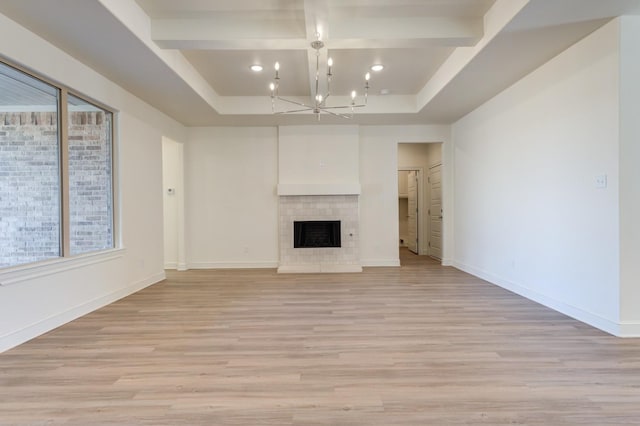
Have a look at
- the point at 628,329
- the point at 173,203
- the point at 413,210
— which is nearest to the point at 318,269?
the point at 173,203

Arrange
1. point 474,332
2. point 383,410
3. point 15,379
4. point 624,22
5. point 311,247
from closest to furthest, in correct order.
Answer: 1. point 383,410
2. point 15,379
3. point 624,22
4. point 474,332
5. point 311,247

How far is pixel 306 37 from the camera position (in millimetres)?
3170

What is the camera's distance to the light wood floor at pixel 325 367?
172cm

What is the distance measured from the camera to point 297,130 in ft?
19.6

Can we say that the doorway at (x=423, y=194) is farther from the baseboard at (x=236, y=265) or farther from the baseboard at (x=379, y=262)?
the baseboard at (x=236, y=265)

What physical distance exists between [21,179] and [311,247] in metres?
3.98

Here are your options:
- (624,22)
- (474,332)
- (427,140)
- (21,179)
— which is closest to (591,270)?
(474,332)

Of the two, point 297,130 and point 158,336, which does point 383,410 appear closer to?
point 158,336

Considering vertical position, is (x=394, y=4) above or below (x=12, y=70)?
above

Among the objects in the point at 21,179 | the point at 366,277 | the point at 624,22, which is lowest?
the point at 366,277

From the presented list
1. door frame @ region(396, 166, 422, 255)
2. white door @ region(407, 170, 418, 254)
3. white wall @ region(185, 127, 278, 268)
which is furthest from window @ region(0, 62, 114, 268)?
white door @ region(407, 170, 418, 254)

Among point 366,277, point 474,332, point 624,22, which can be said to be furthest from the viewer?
point 366,277

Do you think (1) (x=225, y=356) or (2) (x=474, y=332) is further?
(2) (x=474, y=332)

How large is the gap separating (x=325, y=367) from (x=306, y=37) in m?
2.89
